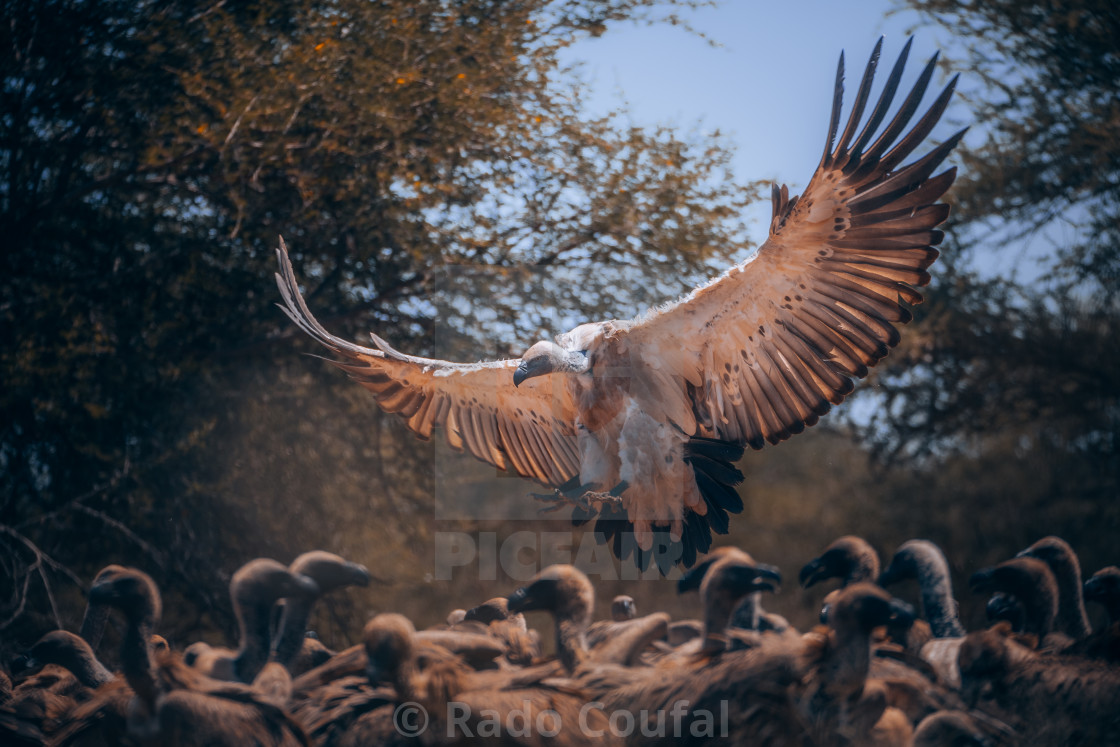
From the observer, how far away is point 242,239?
20.2 feet

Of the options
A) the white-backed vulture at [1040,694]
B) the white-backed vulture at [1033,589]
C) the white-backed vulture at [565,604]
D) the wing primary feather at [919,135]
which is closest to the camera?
the wing primary feather at [919,135]

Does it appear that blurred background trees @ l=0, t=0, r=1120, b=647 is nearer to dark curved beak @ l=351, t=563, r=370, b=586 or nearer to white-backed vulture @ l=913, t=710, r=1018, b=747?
dark curved beak @ l=351, t=563, r=370, b=586

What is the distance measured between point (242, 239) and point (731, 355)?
376 centimetres

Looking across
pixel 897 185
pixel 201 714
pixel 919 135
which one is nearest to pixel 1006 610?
pixel 897 185

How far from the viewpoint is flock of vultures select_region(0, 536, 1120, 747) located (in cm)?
342

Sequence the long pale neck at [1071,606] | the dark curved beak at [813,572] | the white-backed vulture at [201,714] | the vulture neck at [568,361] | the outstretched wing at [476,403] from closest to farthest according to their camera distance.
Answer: the white-backed vulture at [201,714] < the vulture neck at [568,361] < the outstretched wing at [476,403] < the long pale neck at [1071,606] < the dark curved beak at [813,572]

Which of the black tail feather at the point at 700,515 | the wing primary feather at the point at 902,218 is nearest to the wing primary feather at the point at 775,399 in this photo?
the black tail feather at the point at 700,515

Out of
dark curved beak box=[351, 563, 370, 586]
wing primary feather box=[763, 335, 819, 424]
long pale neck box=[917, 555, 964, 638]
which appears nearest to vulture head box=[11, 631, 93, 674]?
dark curved beak box=[351, 563, 370, 586]

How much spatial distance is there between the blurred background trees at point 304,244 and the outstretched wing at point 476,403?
69.6 inches

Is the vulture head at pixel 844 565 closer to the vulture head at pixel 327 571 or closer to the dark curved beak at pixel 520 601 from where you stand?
the dark curved beak at pixel 520 601

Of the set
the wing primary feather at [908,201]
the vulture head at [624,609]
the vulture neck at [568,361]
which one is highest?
the wing primary feather at [908,201]

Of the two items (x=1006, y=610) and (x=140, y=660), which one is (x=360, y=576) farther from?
(x=1006, y=610)

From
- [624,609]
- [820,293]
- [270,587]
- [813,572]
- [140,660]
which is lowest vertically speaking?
[624,609]

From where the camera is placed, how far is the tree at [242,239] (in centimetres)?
574
